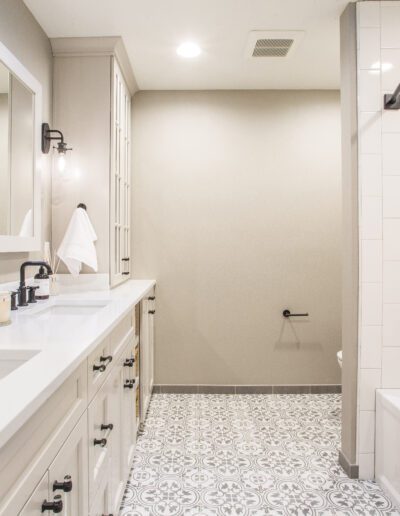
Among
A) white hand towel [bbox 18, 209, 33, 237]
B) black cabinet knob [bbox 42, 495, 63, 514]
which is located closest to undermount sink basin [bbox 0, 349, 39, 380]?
black cabinet knob [bbox 42, 495, 63, 514]

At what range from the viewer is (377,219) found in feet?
6.31

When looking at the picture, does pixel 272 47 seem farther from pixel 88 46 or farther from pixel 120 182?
pixel 120 182

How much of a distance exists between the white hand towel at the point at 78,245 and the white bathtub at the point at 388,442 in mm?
1722

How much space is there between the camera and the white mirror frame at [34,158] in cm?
179

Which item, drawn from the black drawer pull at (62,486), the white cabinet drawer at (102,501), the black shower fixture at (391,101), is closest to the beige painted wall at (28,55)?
the white cabinet drawer at (102,501)

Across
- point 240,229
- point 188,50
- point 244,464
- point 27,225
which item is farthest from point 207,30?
point 244,464

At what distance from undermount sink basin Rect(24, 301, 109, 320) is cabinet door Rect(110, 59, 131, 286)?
0.46 meters

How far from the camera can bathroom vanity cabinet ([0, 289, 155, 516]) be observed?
0.72 m

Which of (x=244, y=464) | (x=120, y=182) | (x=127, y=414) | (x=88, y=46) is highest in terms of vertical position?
(x=88, y=46)

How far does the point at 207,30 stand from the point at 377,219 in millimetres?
1458

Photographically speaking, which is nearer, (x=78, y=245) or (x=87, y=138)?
(x=78, y=245)

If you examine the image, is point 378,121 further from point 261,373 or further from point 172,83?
point 261,373

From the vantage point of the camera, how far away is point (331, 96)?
10.1 ft

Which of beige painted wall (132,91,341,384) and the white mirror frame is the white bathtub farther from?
the white mirror frame
